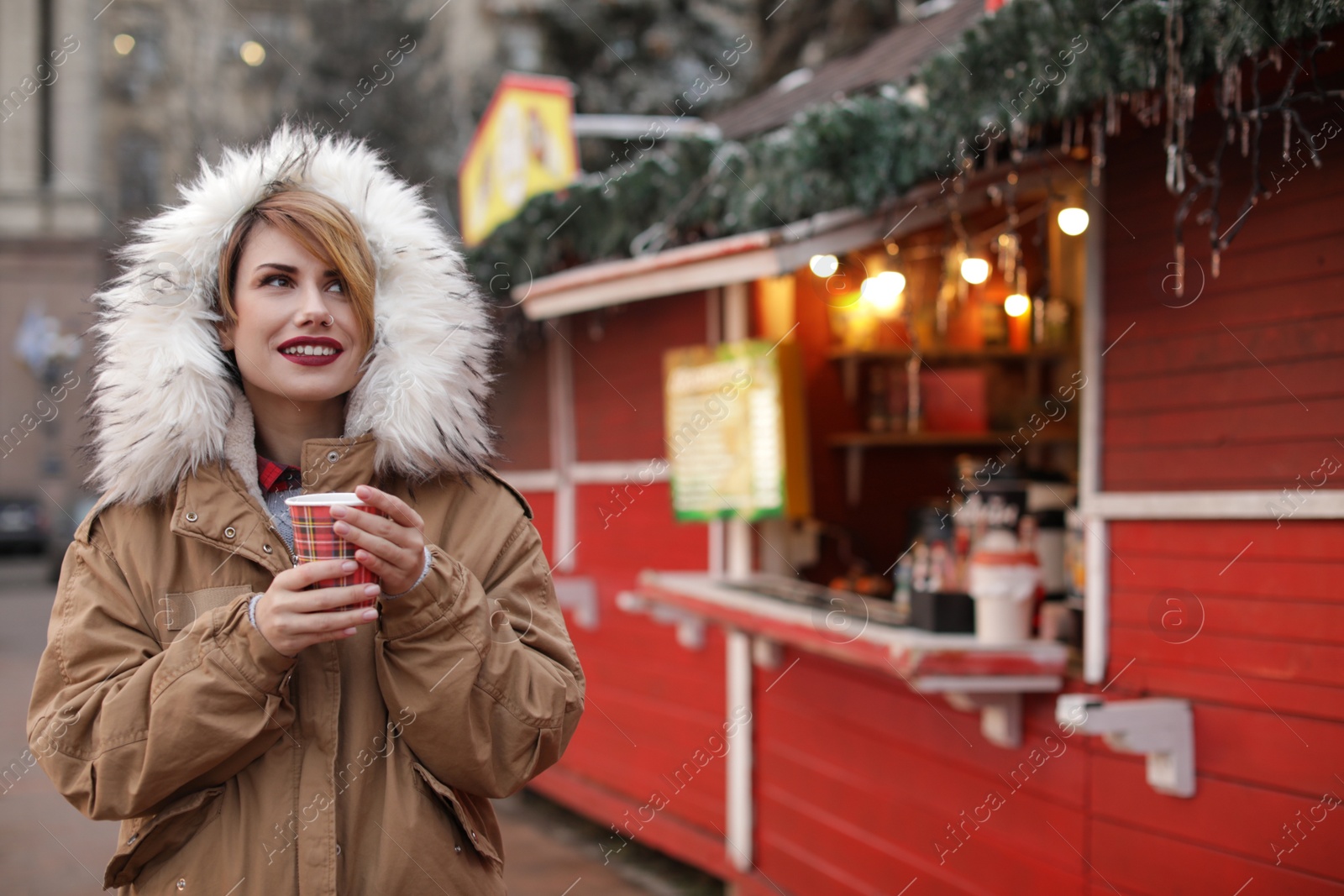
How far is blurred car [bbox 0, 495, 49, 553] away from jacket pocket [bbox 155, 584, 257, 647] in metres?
24.0

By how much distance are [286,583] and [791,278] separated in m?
4.24

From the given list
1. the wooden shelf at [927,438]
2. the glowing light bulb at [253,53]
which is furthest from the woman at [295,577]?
the glowing light bulb at [253,53]

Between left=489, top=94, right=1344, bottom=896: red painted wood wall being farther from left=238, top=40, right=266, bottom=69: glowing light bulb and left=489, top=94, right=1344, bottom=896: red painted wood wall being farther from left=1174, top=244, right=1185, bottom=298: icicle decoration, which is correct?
left=238, top=40, right=266, bottom=69: glowing light bulb

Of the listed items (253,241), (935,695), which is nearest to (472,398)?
(253,241)

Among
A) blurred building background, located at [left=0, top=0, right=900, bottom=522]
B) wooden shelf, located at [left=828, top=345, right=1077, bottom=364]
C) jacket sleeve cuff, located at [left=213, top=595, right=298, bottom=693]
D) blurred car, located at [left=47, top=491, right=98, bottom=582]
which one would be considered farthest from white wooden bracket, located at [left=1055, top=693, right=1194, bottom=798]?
blurred car, located at [left=47, top=491, right=98, bottom=582]

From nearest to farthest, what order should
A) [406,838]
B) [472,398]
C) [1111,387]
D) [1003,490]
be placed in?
[406,838] < [472,398] < [1111,387] < [1003,490]

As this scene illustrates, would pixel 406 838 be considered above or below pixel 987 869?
above

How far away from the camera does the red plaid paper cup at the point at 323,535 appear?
1524 millimetres

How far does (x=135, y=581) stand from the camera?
1694 mm

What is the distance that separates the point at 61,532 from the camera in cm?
2241

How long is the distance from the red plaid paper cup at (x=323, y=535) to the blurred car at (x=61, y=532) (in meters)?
16.9

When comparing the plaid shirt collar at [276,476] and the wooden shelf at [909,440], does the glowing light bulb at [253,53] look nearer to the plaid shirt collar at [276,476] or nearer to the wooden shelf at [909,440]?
the wooden shelf at [909,440]

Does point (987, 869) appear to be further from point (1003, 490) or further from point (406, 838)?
point (406, 838)

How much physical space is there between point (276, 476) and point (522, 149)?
Answer: 5.43m
